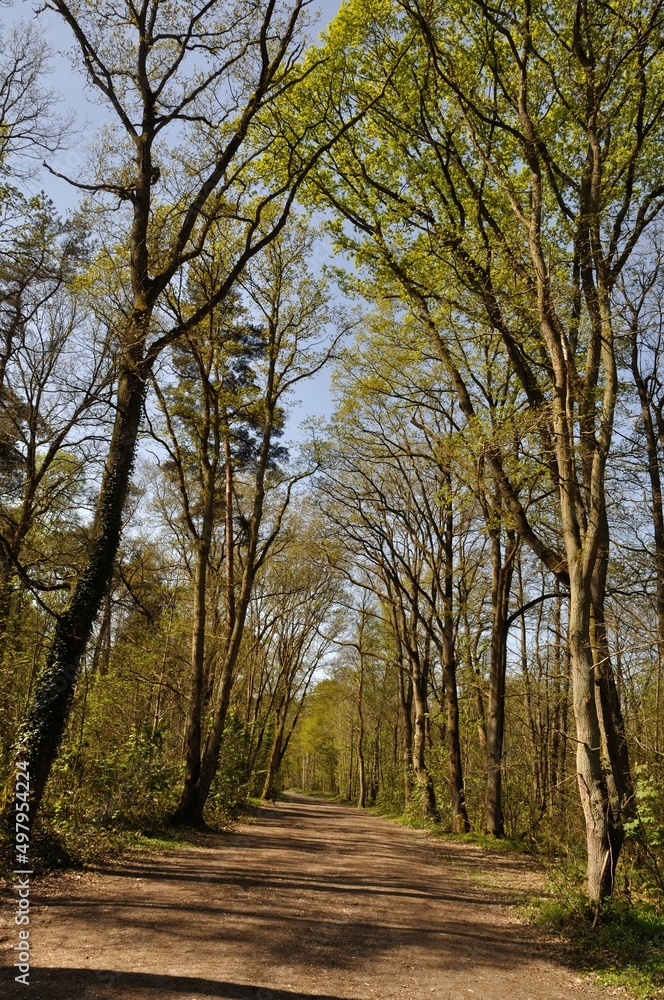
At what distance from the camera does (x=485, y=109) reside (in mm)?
9031

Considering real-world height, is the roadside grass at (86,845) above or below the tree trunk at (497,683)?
below

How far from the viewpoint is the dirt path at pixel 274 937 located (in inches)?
161

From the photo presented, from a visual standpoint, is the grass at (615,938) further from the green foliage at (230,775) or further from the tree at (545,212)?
the green foliage at (230,775)

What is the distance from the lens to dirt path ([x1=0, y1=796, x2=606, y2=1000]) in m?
4.09

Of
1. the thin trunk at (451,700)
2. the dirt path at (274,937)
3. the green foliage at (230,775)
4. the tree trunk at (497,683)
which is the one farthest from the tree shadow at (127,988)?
the thin trunk at (451,700)

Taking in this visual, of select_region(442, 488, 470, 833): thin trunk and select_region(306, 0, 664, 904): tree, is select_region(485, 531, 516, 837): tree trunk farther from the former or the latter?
A: select_region(306, 0, 664, 904): tree

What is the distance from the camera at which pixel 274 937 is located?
17.6 ft

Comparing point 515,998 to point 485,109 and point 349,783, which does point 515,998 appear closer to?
point 485,109

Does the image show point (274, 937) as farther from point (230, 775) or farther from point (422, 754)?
point (422, 754)

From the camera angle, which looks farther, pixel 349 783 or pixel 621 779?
pixel 349 783

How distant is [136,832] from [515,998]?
23.1 ft

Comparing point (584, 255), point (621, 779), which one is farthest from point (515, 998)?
point (584, 255)

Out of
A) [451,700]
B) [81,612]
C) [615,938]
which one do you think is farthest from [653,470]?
[81,612]

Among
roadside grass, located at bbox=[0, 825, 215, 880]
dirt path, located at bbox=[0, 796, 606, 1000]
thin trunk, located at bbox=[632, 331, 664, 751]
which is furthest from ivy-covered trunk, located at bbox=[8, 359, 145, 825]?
thin trunk, located at bbox=[632, 331, 664, 751]
